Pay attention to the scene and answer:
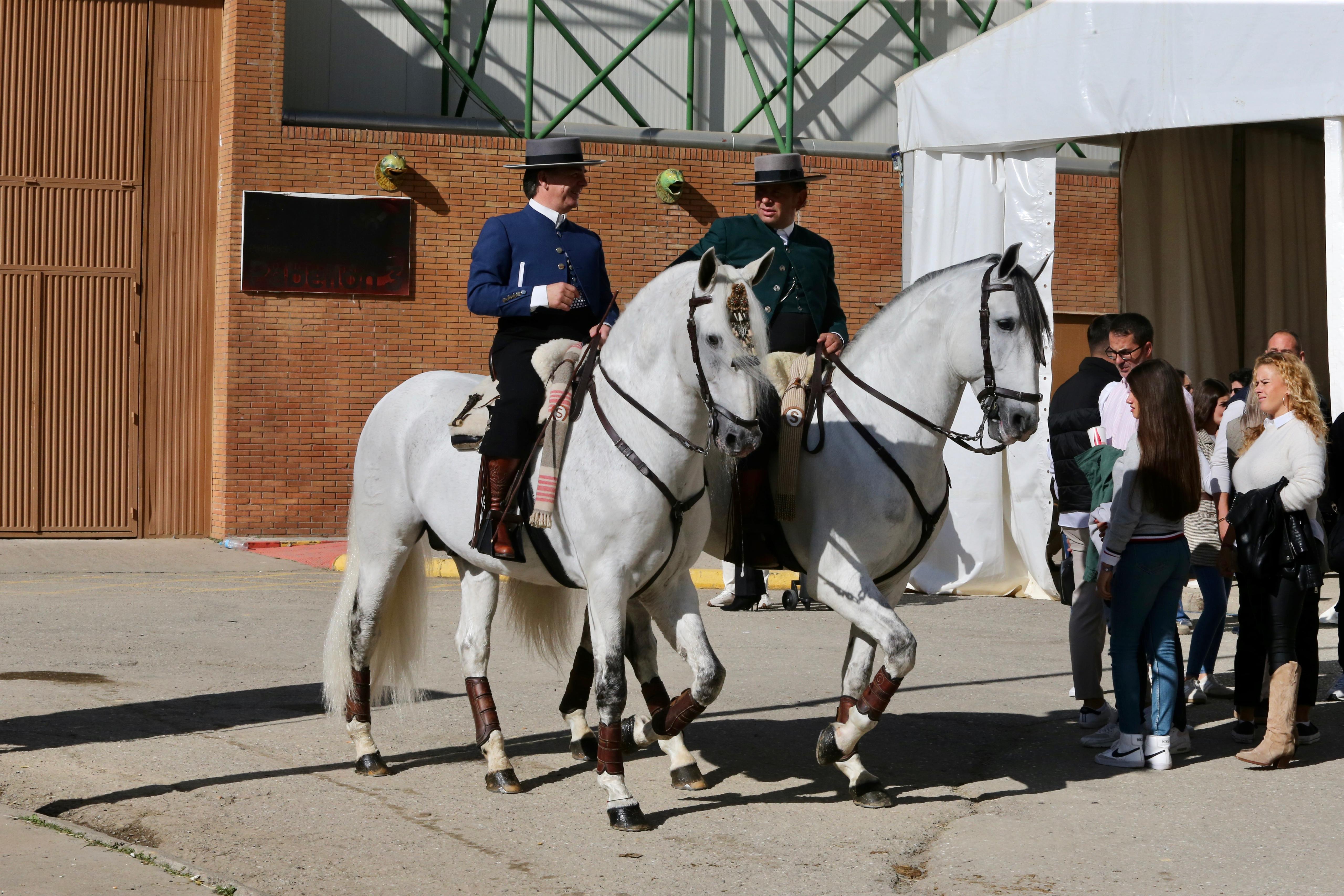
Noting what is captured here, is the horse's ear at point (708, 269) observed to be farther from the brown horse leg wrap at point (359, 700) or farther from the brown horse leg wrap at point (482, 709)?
the brown horse leg wrap at point (359, 700)

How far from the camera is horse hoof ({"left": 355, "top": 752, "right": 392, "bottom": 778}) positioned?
6.12m

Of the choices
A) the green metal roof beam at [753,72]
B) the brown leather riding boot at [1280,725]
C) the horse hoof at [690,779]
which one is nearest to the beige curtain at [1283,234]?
the green metal roof beam at [753,72]

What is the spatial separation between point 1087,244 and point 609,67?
21.3 feet

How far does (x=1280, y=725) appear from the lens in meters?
6.43

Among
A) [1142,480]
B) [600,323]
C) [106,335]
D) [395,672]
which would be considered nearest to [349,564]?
[395,672]

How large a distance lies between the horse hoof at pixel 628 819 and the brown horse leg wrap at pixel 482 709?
0.88 meters

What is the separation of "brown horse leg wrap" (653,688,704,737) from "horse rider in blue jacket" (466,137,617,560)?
88 centimetres

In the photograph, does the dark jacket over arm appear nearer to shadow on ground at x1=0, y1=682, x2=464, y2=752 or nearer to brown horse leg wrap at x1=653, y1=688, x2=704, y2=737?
brown horse leg wrap at x1=653, y1=688, x2=704, y2=737

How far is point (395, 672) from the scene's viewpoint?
6648mm

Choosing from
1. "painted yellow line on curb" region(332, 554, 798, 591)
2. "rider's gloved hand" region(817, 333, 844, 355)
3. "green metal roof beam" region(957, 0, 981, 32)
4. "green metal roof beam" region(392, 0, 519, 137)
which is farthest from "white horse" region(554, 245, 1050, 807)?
"green metal roof beam" region(957, 0, 981, 32)

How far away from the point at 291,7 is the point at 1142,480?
13.5 m

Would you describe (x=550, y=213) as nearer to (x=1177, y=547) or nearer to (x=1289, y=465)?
(x=1177, y=547)

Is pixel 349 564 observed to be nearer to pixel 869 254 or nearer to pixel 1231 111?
pixel 1231 111

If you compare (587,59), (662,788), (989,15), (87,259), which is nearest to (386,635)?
(662,788)
